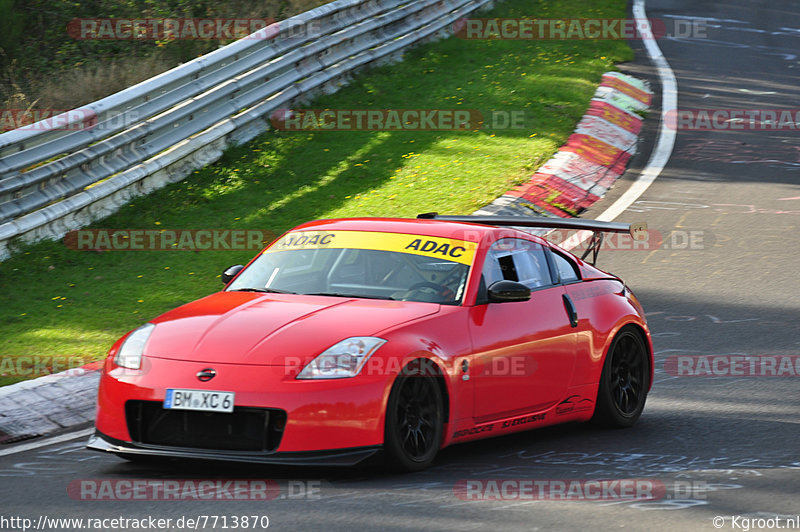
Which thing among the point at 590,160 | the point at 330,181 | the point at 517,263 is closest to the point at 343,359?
the point at 517,263

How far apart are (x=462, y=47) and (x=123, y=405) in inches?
597

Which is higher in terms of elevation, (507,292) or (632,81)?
(632,81)

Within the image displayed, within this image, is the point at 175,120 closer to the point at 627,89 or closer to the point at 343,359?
the point at 343,359

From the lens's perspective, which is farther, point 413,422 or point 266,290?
point 266,290

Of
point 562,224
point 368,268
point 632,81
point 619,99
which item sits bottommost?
point 368,268

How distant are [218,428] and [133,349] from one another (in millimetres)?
794

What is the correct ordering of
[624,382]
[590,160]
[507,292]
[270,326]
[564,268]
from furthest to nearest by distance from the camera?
1. [590,160]
2. [624,382]
3. [564,268]
4. [507,292]
5. [270,326]

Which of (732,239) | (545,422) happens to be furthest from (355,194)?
(545,422)

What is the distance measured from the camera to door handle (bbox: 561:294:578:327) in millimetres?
7527

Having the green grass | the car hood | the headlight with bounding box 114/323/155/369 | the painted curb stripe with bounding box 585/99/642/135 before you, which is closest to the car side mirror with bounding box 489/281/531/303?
the car hood

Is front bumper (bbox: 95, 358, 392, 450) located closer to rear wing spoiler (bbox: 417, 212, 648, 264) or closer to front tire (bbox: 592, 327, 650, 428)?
front tire (bbox: 592, 327, 650, 428)

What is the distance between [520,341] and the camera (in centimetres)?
704

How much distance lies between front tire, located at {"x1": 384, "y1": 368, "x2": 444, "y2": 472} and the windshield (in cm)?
70

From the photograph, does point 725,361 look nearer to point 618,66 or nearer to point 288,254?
point 288,254
